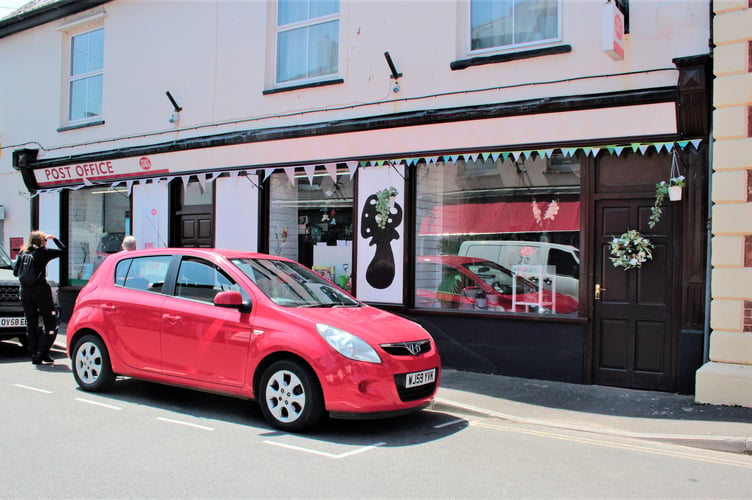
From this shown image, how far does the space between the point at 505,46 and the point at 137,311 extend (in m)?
6.07

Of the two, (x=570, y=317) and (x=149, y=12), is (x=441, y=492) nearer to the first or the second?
(x=570, y=317)

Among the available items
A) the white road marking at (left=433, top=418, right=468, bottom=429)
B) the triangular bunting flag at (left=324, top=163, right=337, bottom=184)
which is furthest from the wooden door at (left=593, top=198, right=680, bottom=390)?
the triangular bunting flag at (left=324, top=163, right=337, bottom=184)

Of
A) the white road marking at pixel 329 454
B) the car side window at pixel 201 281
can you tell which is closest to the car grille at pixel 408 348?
the white road marking at pixel 329 454

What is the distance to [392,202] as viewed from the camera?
32.7 feet

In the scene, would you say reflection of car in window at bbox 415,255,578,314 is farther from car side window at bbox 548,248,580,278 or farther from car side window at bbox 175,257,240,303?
car side window at bbox 175,257,240,303

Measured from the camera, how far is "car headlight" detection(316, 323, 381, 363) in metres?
5.71

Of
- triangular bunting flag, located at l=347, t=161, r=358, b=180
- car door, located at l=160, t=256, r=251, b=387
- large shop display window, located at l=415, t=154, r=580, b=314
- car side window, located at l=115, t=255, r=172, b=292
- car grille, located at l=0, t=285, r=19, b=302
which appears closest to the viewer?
car door, located at l=160, t=256, r=251, b=387

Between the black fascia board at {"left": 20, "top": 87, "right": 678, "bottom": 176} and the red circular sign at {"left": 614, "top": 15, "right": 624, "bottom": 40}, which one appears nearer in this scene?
the red circular sign at {"left": 614, "top": 15, "right": 624, "bottom": 40}

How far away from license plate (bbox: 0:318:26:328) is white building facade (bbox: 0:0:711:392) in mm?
3466

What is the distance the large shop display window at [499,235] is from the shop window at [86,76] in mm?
8386

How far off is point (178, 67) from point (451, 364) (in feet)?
25.8

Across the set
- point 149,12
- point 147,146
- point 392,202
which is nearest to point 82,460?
point 392,202

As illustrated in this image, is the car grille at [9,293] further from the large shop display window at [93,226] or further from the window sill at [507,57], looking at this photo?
the window sill at [507,57]

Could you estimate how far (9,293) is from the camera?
9.79m
